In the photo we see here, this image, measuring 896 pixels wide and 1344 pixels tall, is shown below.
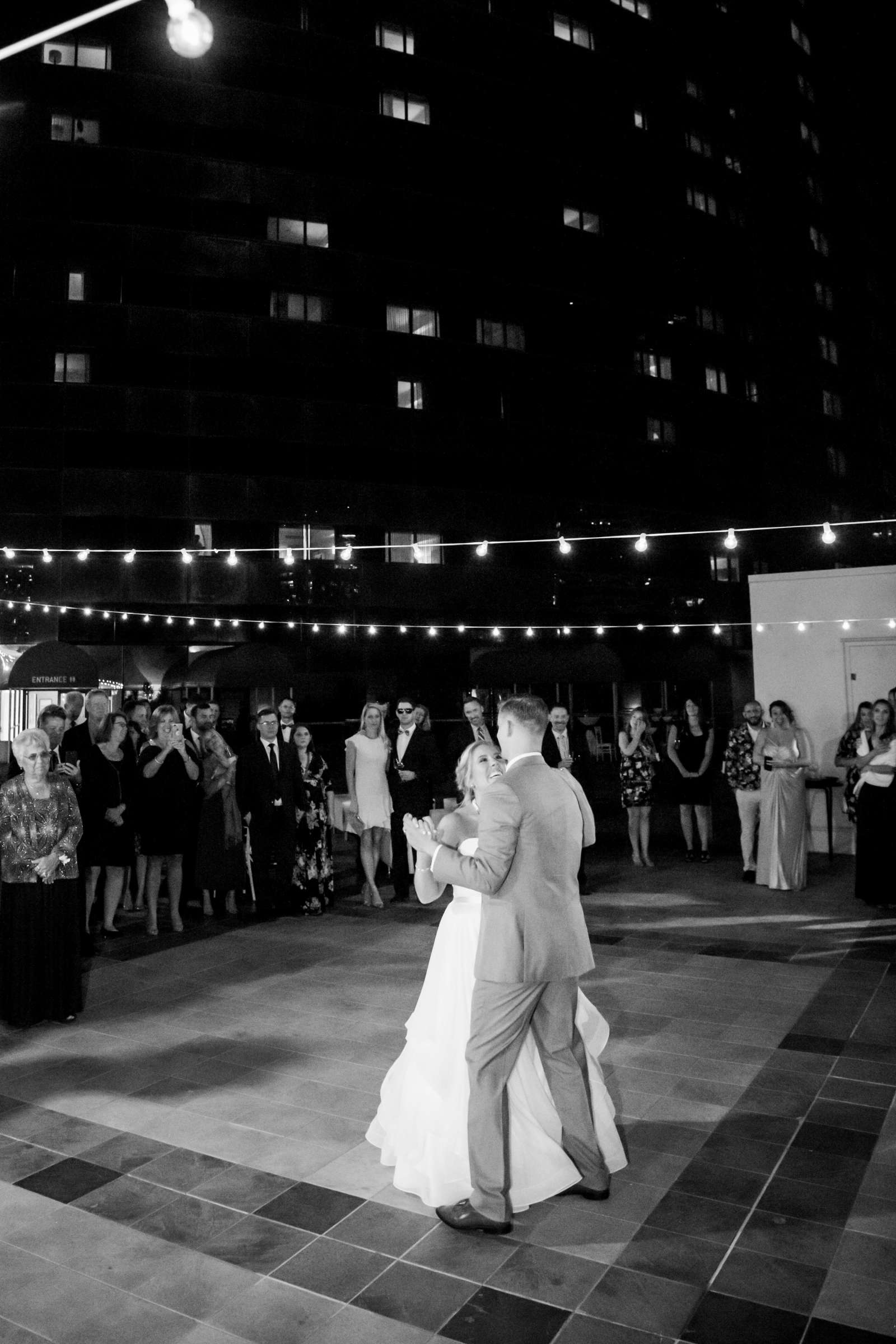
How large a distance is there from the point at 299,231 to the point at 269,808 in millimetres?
20447

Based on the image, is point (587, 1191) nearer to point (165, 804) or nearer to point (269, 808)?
point (165, 804)

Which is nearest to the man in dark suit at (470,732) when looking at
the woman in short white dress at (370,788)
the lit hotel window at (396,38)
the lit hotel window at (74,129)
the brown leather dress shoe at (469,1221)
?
the woman in short white dress at (370,788)

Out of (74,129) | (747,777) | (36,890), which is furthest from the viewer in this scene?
(74,129)

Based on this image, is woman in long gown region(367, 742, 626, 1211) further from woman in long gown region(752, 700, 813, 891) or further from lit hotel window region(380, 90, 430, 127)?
lit hotel window region(380, 90, 430, 127)

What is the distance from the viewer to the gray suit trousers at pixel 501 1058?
318cm

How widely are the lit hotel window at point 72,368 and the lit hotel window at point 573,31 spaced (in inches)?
676

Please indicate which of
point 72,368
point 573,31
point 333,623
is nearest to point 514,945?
point 333,623

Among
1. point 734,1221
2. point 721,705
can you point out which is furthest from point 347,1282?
point 721,705

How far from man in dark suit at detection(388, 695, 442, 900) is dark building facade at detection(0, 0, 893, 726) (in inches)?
394

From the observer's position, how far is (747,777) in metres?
9.58

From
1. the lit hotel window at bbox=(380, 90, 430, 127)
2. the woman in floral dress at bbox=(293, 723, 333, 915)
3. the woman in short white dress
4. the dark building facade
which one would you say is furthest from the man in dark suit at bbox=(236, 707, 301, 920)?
the lit hotel window at bbox=(380, 90, 430, 127)

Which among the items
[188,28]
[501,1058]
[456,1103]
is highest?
[188,28]

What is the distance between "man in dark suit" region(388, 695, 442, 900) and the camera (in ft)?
29.0

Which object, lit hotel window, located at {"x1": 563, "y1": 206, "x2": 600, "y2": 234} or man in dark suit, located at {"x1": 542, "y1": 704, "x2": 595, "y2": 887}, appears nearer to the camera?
man in dark suit, located at {"x1": 542, "y1": 704, "x2": 595, "y2": 887}
